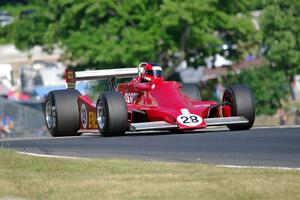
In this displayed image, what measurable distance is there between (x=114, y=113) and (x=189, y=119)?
1.12 metres

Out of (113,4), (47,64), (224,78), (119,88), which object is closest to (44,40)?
(113,4)

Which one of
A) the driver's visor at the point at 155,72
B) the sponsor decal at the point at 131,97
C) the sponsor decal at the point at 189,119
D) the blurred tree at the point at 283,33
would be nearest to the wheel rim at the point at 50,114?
the sponsor decal at the point at 131,97

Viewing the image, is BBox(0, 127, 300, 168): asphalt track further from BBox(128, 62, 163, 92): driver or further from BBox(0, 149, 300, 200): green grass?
BBox(0, 149, 300, 200): green grass

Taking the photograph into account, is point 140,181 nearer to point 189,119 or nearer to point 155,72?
point 189,119

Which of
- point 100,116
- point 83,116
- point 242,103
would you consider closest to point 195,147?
point 242,103

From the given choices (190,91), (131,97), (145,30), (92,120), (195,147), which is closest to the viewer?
(195,147)

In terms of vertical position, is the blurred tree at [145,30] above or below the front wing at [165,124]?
above

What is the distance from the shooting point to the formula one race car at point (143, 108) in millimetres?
18875

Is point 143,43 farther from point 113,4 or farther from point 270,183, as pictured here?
point 270,183

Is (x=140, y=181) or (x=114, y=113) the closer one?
(x=140, y=181)

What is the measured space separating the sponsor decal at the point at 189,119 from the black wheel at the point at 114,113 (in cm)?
83

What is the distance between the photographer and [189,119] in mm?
18781

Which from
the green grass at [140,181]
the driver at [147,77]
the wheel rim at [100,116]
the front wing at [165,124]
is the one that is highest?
the driver at [147,77]

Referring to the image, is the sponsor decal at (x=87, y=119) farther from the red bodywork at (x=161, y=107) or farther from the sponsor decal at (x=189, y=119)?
the sponsor decal at (x=189, y=119)
